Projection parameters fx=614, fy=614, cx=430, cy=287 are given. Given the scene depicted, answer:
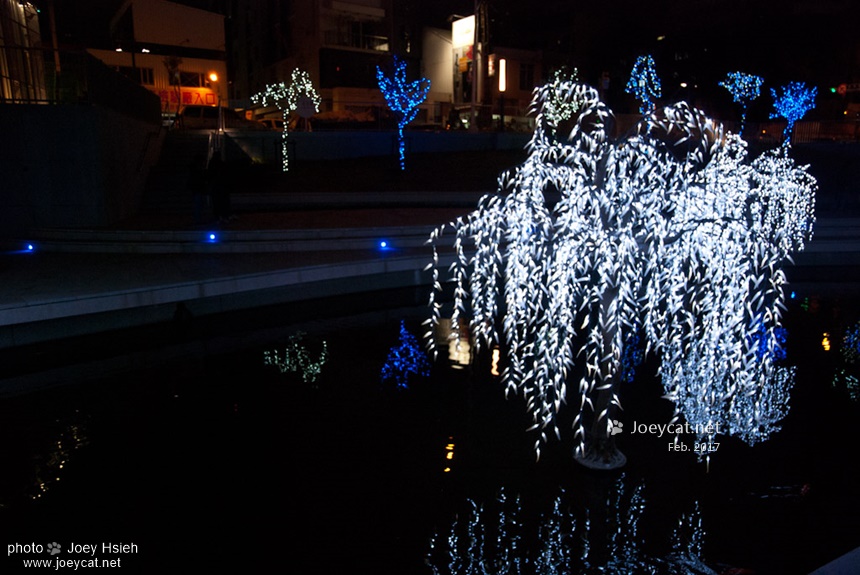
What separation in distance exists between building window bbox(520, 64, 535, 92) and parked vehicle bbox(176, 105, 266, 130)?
26.7 meters

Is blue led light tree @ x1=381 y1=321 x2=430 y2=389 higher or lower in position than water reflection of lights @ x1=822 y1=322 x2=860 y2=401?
→ higher

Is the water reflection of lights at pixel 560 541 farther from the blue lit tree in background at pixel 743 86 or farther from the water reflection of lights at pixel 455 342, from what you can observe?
the blue lit tree in background at pixel 743 86

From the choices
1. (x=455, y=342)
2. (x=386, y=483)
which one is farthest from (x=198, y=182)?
(x=386, y=483)

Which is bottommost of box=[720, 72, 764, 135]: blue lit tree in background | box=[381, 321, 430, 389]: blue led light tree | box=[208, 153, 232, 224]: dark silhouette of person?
box=[381, 321, 430, 389]: blue led light tree

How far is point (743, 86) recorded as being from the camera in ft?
128

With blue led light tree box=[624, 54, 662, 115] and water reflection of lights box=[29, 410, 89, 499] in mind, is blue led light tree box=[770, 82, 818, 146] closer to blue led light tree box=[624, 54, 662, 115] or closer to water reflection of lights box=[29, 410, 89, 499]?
blue led light tree box=[624, 54, 662, 115]

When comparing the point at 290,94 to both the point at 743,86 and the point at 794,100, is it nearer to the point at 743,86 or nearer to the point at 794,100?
the point at 743,86

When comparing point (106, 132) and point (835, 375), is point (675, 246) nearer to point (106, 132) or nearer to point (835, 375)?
point (835, 375)

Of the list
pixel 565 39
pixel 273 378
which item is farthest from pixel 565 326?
pixel 565 39

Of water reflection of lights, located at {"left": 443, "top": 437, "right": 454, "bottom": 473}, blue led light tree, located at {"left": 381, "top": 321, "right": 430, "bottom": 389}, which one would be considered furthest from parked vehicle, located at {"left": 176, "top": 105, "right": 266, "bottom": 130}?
water reflection of lights, located at {"left": 443, "top": 437, "right": 454, "bottom": 473}

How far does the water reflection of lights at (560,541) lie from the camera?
172 inches

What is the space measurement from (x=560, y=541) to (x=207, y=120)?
2822cm

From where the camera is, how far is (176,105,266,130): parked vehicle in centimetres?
2728

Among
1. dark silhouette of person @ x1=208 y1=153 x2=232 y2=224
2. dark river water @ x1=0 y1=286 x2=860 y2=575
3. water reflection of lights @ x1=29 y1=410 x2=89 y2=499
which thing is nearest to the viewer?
dark river water @ x1=0 y1=286 x2=860 y2=575
